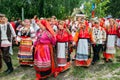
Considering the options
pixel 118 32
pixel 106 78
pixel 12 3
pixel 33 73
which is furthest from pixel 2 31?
pixel 12 3

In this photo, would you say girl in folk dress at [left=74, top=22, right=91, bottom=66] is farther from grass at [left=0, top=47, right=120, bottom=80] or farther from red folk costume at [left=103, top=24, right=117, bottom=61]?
red folk costume at [left=103, top=24, right=117, bottom=61]

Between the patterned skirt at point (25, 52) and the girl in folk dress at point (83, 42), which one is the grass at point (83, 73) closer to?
the patterned skirt at point (25, 52)

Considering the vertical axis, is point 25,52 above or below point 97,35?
below

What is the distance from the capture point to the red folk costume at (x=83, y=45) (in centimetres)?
952

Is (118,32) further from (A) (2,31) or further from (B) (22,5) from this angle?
(B) (22,5)

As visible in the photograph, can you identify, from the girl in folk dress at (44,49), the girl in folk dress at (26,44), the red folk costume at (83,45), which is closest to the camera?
the girl in folk dress at (44,49)

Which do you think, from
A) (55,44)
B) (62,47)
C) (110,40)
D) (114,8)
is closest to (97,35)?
(110,40)

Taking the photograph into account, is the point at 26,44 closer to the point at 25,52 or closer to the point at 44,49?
the point at 25,52

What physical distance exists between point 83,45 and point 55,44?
110 centimetres

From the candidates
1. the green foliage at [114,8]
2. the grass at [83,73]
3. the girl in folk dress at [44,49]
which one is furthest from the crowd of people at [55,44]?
the green foliage at [114,8]

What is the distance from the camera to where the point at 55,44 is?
29.0 ft

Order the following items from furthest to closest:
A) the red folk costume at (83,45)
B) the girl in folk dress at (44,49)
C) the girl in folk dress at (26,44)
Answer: the girl in folk dress at (26,44) < the red folk costume at (83,45) < the girl in folk dress at (44,49)

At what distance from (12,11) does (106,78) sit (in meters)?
8.52

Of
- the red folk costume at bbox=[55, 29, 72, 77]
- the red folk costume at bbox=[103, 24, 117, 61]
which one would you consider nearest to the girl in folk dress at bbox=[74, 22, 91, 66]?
the red folk costume at bbox=[55, 29, 72, 77]
